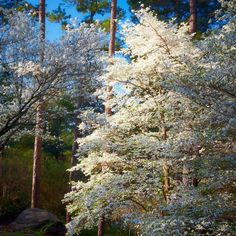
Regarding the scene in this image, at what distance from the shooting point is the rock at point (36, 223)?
13388mm

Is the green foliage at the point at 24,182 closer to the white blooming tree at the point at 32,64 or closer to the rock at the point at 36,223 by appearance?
the rock at the point at 36,223

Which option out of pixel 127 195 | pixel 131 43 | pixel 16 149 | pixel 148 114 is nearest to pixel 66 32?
pixel 131 43

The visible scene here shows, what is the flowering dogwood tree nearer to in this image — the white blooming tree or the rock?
the white blooming tree

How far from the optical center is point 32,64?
770cm

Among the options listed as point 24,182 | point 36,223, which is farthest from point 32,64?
point 24,182

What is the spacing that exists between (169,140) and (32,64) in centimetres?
356

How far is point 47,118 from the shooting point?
9.02m

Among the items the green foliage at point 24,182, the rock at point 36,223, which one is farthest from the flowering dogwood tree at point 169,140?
the green foliage at point 24,182

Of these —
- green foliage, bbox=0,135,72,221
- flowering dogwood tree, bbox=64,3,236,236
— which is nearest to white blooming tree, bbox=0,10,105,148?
flowering dogwood tree, bbox=64,3,236,236

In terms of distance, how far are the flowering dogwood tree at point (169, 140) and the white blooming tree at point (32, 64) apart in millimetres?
1529

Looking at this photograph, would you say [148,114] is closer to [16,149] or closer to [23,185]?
[23,185]

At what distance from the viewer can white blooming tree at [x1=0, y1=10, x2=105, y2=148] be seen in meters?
7.99

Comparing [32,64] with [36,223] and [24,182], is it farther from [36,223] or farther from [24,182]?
[24,182]

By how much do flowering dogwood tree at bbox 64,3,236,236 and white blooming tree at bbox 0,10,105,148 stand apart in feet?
5.02
